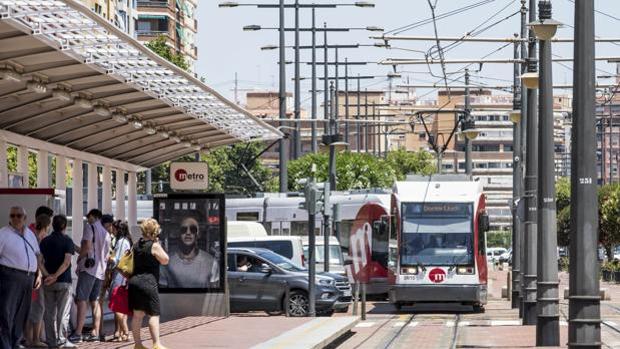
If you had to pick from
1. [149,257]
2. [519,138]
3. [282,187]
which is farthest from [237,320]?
[282,187]

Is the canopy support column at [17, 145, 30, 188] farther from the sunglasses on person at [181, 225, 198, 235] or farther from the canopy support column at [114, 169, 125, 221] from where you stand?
the canopy support column at [114, 169, 125, 221]

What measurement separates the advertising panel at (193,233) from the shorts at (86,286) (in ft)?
21.6

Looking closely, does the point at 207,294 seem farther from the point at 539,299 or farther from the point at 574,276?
the point at 574,276

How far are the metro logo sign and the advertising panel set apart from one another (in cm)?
182

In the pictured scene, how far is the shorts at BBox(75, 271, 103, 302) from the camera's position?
24.2m

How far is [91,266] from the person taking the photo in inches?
960

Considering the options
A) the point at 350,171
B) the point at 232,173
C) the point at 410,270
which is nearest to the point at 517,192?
the point at 410,270

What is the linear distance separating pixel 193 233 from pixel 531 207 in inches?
268

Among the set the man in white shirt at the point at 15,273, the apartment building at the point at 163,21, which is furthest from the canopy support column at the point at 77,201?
the apartment building at the point at 163,21

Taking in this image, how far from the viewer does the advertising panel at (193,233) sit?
102 feet

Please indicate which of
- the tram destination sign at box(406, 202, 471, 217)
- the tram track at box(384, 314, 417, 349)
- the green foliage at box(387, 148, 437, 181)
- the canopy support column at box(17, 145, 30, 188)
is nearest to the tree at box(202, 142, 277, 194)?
the green foliage at box(387, 148, 437, 181)

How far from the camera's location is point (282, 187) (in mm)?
60844

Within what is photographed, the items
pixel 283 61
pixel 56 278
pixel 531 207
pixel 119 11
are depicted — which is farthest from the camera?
pixel 119 11

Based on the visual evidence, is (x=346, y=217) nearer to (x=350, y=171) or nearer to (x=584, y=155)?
(x=584, y=155)
